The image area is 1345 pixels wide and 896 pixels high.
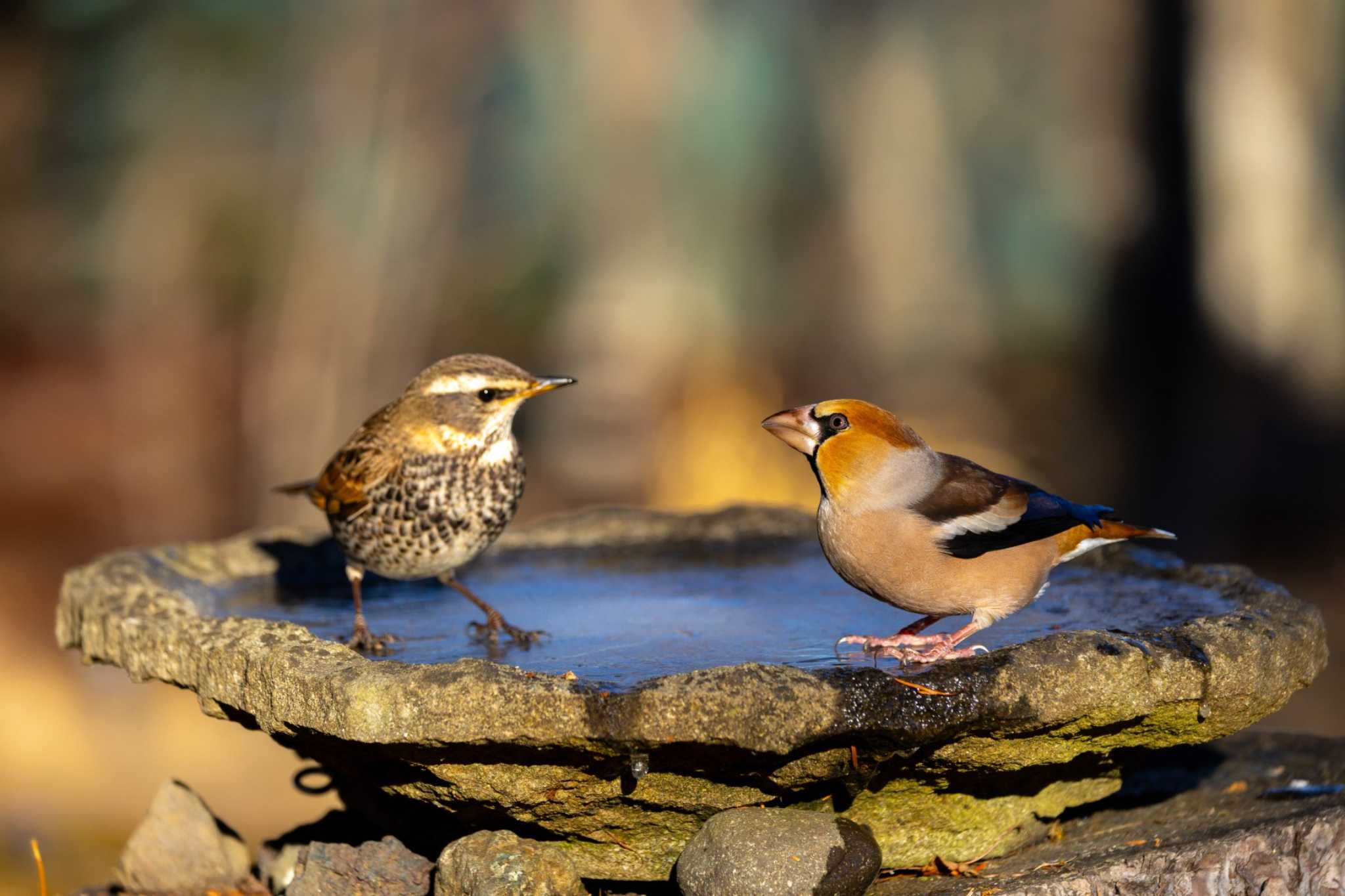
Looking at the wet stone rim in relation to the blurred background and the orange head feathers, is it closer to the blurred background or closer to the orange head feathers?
the orange head feathers

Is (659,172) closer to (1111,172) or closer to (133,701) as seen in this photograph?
(1111,172)

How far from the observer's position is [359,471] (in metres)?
5.25

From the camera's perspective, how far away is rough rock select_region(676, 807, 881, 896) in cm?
382

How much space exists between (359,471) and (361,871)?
152cm

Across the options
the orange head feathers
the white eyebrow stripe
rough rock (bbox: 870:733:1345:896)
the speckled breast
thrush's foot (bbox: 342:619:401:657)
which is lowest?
rough rock (bbox: 870:733:1345:896)

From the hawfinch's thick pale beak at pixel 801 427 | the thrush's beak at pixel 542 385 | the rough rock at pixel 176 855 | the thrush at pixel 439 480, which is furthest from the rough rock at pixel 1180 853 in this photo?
the rough rock at pixel 176 855

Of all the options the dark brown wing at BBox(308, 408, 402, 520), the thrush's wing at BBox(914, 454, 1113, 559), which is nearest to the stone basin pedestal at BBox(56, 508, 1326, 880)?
the thrush's wing at BBox(914, 454, 1113, 559)

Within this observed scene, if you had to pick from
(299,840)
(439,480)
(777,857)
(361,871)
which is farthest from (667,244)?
(777,857)

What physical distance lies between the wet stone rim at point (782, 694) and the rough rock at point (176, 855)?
829mm

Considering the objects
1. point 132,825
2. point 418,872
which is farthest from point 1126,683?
point 132,825

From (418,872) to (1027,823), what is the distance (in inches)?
78.5

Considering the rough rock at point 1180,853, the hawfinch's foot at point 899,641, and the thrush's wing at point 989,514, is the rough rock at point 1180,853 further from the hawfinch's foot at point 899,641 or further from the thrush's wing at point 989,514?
the thrush's wing at point 989,514

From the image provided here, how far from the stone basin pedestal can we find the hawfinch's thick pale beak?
666mm

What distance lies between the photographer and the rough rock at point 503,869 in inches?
157
